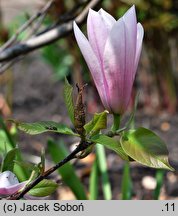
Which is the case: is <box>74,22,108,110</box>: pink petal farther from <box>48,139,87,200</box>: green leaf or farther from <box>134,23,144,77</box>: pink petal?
<box>48,139,87,200</box>: green leaf

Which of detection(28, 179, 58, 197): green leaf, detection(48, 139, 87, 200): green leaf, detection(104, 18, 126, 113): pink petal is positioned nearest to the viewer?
detection(104, 18, 126, 113): pink petal

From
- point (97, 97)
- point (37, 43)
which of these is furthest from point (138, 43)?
point (97, 97)

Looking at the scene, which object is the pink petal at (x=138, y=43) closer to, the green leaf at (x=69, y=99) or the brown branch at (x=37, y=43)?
the green leaf at (x=69, y=99)

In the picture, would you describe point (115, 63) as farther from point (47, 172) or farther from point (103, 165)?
point (103, 165)

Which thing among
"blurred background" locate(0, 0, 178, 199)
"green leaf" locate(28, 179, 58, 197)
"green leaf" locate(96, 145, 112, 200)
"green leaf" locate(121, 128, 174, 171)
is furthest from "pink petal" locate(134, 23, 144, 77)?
"blurred background" locate(0, 0, 178, 199)

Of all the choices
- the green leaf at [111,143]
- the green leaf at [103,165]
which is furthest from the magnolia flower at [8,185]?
the green leaf at [103,165]

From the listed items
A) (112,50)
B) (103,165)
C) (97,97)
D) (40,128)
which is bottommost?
(103,165)
